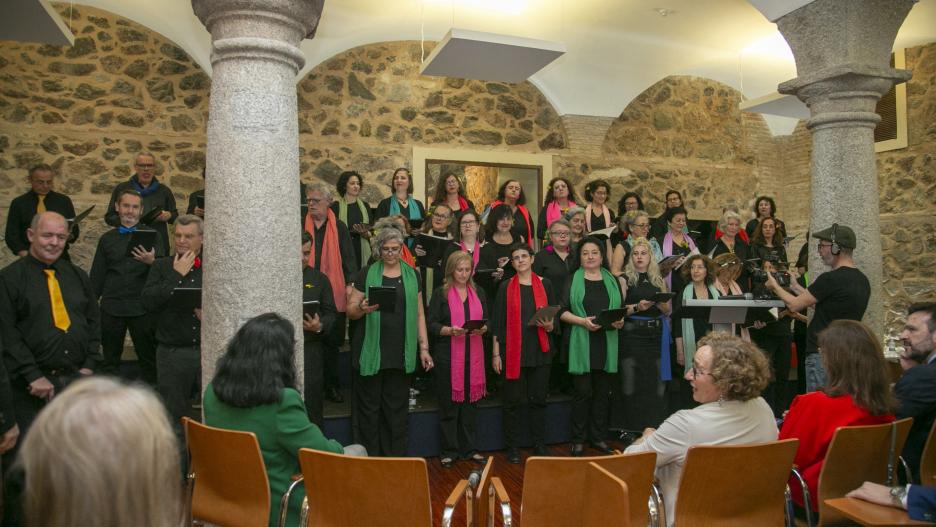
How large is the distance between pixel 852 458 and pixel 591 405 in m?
2.38

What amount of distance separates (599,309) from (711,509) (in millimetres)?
2450

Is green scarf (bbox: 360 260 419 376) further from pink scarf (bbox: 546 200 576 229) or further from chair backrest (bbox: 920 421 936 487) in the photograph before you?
chair backrest (bbox: 920 421 936 487)

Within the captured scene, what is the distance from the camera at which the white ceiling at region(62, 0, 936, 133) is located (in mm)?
6090

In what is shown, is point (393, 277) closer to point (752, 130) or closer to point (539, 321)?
point (539, 321)

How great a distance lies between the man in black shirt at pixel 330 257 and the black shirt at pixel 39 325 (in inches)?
69.4

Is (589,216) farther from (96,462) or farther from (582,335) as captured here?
(96,462)

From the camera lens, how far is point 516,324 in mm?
4332

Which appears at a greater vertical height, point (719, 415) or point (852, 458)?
point (719, 415)

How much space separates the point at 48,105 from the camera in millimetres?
6227

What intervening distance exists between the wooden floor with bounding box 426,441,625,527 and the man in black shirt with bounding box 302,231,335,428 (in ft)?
2.77

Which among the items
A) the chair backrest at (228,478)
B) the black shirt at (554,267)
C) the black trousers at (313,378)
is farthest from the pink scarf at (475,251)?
the chair backrest at (228,478)

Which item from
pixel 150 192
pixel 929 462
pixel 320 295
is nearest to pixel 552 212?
pixel 320 295

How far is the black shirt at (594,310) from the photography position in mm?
4473

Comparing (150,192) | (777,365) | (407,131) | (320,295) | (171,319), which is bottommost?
(777,365)
